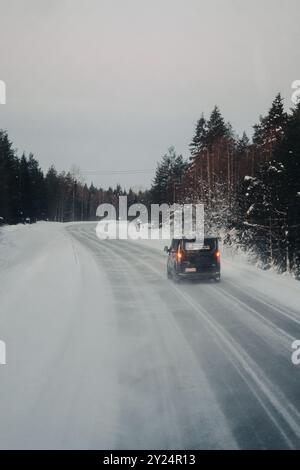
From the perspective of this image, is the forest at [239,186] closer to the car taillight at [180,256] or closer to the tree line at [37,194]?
the tree line at [37,194]

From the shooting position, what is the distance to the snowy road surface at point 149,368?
→ 5.10 m

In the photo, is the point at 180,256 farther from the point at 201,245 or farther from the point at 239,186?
the point at 239,186

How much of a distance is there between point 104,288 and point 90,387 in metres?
8.92

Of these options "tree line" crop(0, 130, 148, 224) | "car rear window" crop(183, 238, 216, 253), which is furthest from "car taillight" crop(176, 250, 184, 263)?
"tree line" crop(0, 130, 148, 224)

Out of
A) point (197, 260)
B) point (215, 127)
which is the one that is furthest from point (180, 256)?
point (215, 127)

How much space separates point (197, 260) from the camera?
16.5m

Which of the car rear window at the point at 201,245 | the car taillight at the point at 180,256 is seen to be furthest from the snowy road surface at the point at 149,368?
the car rear window at the point at 201,245

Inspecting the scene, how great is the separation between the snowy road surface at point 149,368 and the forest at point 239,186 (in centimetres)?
617

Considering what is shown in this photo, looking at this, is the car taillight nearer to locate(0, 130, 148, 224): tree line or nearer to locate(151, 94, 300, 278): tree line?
locate(151, 94, 300, 278): tree line

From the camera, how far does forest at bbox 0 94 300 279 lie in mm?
19312

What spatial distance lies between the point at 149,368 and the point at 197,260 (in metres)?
9.55

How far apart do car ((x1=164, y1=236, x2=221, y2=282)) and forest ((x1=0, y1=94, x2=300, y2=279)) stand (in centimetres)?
414

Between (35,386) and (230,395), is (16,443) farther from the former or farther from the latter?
(230,395)
